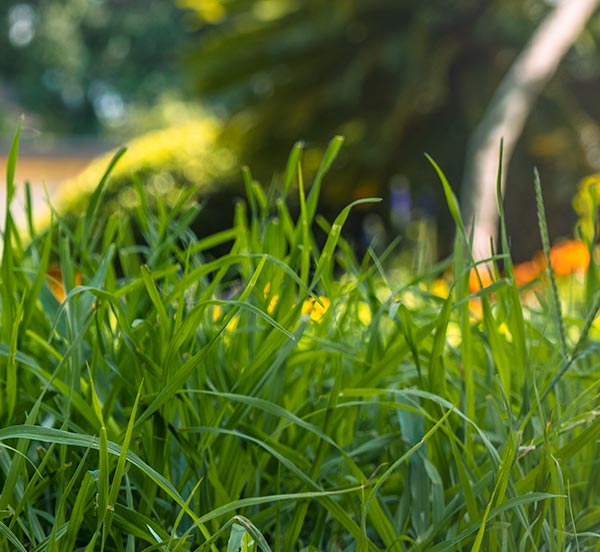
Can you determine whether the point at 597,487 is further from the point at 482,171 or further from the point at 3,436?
the point at 482,171

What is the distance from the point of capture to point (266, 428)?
1.89ft

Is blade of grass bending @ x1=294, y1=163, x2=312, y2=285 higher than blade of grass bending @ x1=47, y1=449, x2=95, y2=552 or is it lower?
higher

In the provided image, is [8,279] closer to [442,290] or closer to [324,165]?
[324,165]

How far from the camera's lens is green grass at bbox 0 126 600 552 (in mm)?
473

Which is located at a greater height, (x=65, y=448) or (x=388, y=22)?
(x=388, y=22)

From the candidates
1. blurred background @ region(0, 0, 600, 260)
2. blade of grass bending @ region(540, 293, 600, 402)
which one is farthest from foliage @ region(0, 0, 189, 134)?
blade of grass bending @ region(540, 293, 600, 402)

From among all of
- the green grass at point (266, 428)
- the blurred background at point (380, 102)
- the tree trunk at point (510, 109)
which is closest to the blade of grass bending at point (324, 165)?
the green grass at point (266, 428)

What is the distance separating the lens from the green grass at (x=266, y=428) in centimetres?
47

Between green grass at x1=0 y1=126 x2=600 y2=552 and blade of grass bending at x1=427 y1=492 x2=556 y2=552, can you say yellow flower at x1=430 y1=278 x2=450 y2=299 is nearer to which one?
green grass at x1=0 y1=126 x2=600 y2=552

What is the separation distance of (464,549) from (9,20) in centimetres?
2948

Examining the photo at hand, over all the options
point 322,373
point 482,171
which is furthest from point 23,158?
point 322,373

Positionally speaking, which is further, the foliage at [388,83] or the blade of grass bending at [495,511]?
the foliage at [388,83]

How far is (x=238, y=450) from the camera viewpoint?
546mm

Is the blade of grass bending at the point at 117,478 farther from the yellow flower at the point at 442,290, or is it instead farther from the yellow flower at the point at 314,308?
the yellow flower at the point at 442,290
